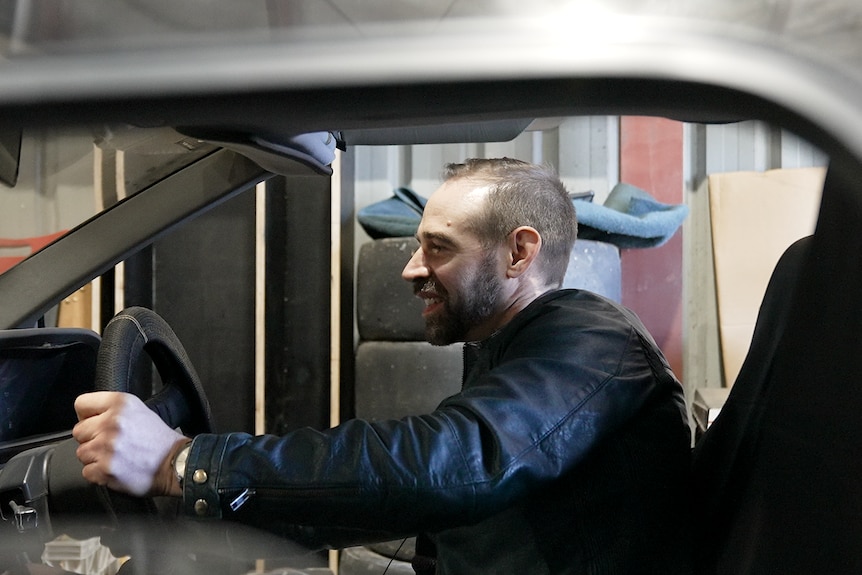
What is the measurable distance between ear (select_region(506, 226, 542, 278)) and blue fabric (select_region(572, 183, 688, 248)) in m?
1.24

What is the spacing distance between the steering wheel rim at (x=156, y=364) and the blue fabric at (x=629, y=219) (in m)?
1.57

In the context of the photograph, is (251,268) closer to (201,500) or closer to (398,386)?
(398,386)

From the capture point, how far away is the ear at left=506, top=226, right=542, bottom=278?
48.0 inches

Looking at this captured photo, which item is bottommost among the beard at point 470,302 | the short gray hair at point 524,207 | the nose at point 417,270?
the beard at point 470,302

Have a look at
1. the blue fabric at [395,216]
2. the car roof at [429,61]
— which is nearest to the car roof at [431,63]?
the car roof at [429,61]

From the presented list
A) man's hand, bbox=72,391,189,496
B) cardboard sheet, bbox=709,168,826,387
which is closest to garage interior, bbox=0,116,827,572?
cardboard sheet, bbox=709,168,826,387

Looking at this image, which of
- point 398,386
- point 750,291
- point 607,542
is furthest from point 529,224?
point 750,291

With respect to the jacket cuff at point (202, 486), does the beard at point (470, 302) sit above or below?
above

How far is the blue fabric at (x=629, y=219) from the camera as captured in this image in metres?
2.46

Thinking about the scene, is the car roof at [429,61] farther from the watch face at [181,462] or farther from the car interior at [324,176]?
the watch face at [181,462]

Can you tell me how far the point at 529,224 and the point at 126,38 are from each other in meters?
0.84

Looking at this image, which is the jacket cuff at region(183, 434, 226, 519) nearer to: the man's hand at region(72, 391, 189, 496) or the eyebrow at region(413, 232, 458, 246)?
the man's hand at region(72, 391, 189, 496)

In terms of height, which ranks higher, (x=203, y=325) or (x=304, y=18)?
(x=304, y=18)

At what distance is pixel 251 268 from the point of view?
9.35 feet
